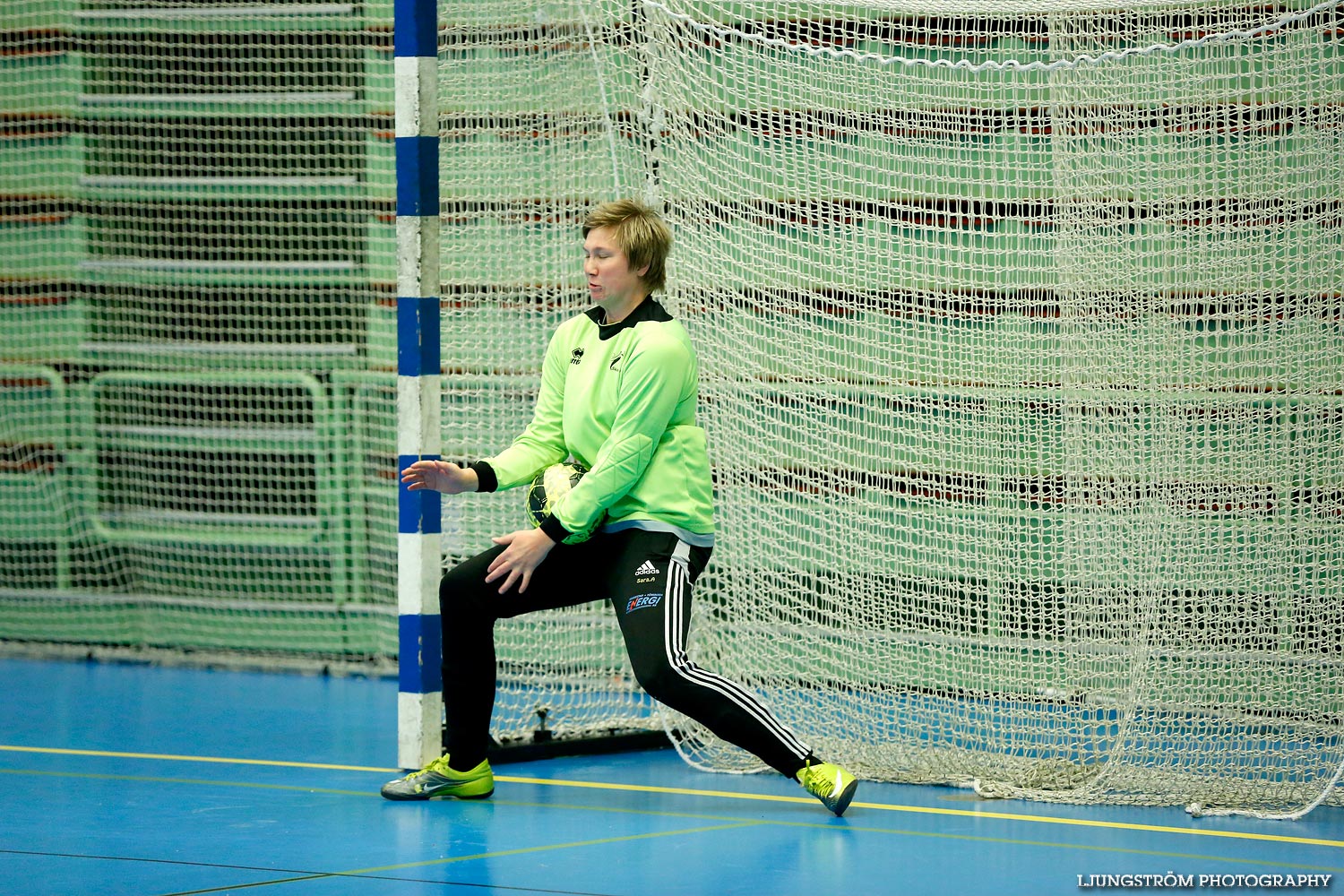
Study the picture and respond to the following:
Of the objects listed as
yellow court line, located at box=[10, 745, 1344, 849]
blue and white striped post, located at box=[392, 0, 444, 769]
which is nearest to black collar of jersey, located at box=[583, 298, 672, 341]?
blue and white striped post, located at box=[392, 0, 444, 769]

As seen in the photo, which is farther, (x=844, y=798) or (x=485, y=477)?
(x=485, y=477)

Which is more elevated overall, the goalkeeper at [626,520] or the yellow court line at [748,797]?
the goalkeeper at [626,520]

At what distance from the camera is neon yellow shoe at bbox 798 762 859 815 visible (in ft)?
16.0

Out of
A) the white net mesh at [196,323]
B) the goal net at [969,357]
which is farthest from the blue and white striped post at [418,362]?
the white net mesh at [196,323]

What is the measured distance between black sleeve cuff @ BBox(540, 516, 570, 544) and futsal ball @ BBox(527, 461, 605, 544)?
0.08 m

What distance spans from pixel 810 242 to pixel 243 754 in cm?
259

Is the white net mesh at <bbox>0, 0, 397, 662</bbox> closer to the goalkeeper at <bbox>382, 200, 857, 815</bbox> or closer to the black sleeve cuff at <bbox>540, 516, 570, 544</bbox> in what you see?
the goalkeeper at <bbox>382, 200, 857, 815</bbox>

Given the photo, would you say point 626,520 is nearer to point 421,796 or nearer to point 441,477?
point 441,477

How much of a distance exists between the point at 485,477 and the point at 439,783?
93 centimetres

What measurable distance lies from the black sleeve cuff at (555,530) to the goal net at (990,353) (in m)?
1.22

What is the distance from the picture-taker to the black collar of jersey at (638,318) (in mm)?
4934

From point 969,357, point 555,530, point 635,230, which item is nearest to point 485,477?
point 555,530

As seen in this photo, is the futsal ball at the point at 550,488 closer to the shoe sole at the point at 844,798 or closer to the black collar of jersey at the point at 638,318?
the black collar of jersey at the point at 638,318

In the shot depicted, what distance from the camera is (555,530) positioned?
4.80 meters
